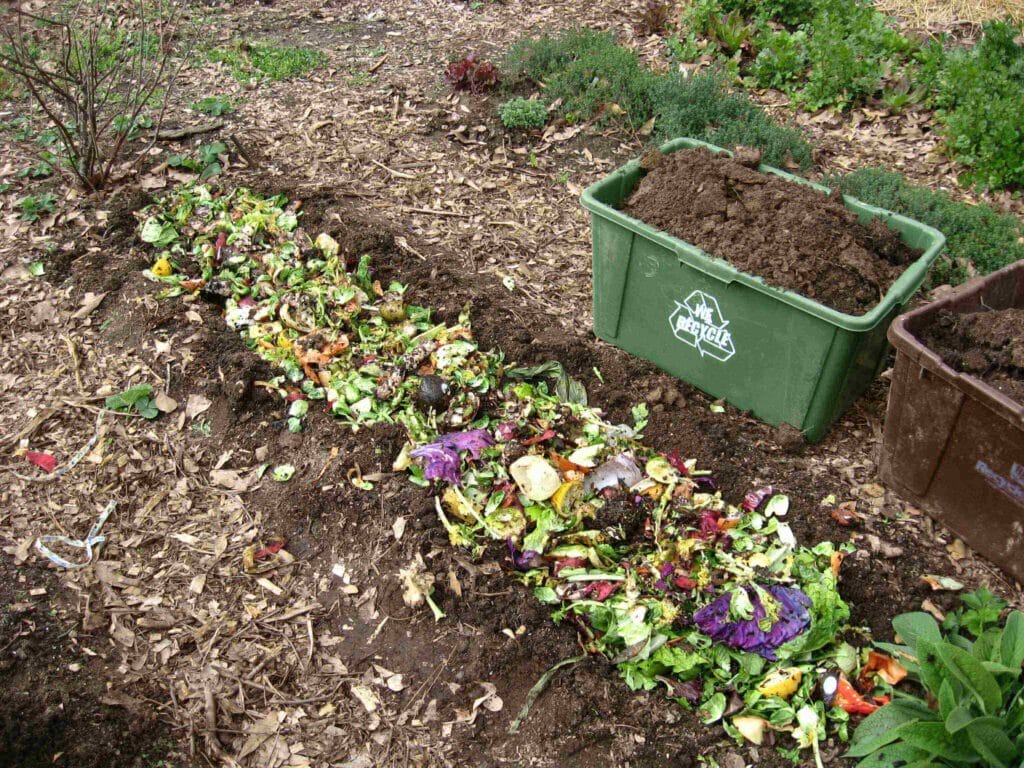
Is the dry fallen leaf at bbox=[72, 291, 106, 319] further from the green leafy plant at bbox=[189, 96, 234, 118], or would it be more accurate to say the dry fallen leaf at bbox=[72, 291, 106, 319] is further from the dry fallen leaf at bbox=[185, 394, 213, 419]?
the green leafy plant at bbox=[189, 96, 234, 118]

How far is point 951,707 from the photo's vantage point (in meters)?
2.28

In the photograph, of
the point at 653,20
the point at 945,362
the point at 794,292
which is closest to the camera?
the point at 945,362

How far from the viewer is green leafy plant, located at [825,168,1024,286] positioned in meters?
4.25

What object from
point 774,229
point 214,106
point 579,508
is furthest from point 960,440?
point 214,106

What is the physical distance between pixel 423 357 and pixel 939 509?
2.12 meters

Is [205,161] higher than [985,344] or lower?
lower

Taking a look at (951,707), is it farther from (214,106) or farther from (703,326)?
(214,106)

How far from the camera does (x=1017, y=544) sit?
2.88 meters

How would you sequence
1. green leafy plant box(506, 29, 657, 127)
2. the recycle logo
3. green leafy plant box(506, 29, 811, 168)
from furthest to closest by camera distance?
green leafy plant box(506, 29, 657, 127), green leafy plant box(506, 29, 811, 168), the recycle logo

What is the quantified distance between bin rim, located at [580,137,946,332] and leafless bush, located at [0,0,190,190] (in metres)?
2.91

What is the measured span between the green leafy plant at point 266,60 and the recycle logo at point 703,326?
4.13 metres

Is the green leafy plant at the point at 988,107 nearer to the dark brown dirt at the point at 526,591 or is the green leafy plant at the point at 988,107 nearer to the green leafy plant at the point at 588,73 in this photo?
the green leafy plant at the point at 588,73

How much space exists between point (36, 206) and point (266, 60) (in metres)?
2.32

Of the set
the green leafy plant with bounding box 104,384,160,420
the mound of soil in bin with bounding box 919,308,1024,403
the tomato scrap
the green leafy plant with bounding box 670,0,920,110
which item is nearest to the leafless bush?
the green leafy plant with bounding box 104,384,160,420
